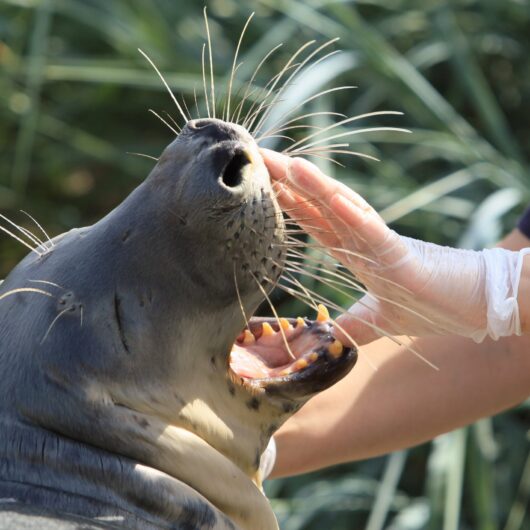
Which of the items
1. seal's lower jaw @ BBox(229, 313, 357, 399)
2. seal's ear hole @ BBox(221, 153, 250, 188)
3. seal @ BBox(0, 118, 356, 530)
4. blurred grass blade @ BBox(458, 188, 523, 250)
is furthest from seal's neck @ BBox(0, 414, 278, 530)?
blurred grass blade @ BBox(458, 188, 523, 250)

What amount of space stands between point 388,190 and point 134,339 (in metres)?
2.47

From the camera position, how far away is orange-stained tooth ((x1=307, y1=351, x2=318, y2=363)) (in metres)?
2.23

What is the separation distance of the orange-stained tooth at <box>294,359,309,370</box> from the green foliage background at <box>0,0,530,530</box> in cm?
155

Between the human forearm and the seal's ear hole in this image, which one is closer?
the seal's ear hole

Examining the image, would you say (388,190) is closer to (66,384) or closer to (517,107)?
(517,107)

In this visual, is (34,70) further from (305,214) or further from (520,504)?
(305,214)

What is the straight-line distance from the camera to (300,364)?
2.23 m

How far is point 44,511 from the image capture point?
1864 millimetres

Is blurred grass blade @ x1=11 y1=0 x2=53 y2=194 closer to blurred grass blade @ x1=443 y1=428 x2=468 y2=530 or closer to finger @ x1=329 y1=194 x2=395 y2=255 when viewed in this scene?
blurred grass blade @ x1=443 y1=428 x2=468 y2=530

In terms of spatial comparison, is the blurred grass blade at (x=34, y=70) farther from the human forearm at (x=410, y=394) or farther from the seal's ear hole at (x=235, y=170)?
the seal's ear hole at (x=235, y=170)

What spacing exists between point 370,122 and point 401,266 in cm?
271

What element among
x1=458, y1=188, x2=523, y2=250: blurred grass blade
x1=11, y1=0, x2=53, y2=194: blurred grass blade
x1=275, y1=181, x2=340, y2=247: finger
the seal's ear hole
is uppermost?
x1=11, y1=0, x2=53, y2=194: blurred grass blade

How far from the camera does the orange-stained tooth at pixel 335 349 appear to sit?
87.9 inches

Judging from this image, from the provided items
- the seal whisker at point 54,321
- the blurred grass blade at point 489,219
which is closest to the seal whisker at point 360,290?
the seal whisker at point 54,321
